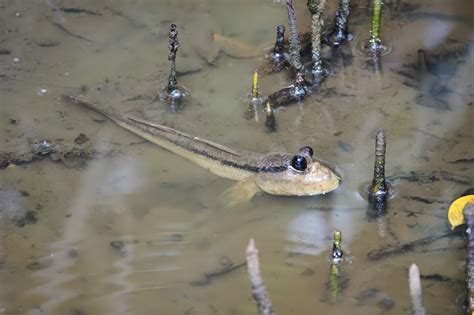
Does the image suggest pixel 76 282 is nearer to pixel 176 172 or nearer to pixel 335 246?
pixel 176 172

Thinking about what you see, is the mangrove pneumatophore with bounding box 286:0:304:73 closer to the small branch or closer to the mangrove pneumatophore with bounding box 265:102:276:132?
the mangrove pneumatophore with bounding box 265:102:276:132

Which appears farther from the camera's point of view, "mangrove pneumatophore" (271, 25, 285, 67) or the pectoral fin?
"mangrove pneumatophore" (271, 25, 285, 67)

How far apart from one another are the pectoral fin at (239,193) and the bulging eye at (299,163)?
28 cm

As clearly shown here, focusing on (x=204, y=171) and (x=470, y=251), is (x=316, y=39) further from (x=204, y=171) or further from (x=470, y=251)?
(x=470, y=251)

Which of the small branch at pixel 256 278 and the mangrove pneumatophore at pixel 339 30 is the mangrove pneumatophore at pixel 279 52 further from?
the small branch at pixel 256 278

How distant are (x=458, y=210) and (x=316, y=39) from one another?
1.56 metres

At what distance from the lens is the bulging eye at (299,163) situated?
3918 millimetres

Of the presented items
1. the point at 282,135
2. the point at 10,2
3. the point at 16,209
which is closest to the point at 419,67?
the point at 282,135

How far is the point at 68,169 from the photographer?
4.27 m

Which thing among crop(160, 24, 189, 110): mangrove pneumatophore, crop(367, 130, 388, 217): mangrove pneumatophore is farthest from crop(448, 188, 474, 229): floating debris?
crop(160, 24, 189, 110): mangrove pneumatophore

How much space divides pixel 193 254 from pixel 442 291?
4.15 feet

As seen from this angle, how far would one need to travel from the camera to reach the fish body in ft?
13.0

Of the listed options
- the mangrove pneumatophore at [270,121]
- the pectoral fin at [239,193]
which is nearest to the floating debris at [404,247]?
the pectoral fin at [239,193]

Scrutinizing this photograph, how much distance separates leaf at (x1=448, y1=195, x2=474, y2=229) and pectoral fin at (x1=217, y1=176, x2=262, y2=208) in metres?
1.07
